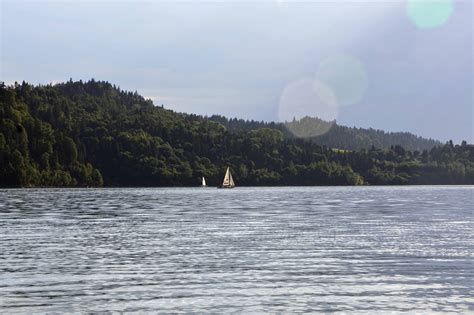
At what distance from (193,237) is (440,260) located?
25.1m

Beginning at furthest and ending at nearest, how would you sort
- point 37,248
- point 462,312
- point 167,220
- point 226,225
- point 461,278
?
point 167,220
point 226,225
point 37,248
point 461,278
point 462,312

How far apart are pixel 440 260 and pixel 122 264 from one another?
843 inches

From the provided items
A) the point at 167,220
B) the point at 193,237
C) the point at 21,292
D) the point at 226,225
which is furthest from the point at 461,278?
the point at 167,220

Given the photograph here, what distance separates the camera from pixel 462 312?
104 feet

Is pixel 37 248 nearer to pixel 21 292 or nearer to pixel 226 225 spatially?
pixel 21 292

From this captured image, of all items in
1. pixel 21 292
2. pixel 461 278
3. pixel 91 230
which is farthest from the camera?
pixel 91 230

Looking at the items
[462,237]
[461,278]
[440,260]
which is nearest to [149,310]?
[461,278]

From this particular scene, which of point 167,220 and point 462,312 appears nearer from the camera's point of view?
point 462,312

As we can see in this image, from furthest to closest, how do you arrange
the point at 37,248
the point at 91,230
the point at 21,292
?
the point at 91,230, the point at 37,248, the point at 21,292

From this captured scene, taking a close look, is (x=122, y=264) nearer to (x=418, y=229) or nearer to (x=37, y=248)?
(x=37, y=248)

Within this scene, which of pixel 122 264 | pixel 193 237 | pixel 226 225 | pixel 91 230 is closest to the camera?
pixel 122 264

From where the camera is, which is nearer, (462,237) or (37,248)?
(37,248)

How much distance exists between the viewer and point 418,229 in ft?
260

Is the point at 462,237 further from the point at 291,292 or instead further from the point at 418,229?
the point at 291,292
